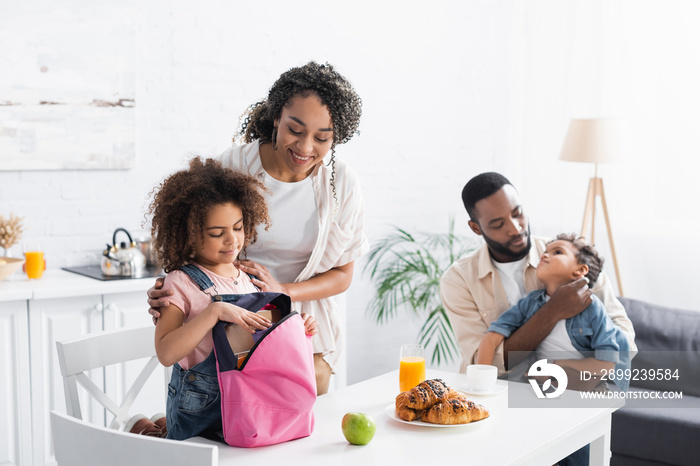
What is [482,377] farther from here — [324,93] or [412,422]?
[324,93]

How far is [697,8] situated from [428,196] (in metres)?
1.66

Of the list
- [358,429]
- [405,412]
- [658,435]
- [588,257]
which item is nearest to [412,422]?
[405,412]

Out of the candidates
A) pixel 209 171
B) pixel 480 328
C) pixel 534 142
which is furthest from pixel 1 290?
pixel 534 142

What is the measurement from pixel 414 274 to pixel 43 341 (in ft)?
6.74

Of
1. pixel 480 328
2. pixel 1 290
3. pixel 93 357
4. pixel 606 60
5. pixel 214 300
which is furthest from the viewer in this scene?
pixel 606 60

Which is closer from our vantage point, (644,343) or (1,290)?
(1,290)

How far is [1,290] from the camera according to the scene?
8.60ft

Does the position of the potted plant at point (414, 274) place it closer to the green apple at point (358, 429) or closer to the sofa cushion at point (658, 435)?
the sofa cushion at point (658, 435)

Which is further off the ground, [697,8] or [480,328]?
[697,8]

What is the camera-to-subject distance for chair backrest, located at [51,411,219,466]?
1098 mm

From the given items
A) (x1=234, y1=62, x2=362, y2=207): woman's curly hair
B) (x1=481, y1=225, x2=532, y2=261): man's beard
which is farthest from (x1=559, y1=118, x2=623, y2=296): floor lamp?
(x1=234, y1=62, x2=362, y2=207): woman's curly hair

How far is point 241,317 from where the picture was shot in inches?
56.4

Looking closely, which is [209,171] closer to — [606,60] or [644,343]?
[644,343]

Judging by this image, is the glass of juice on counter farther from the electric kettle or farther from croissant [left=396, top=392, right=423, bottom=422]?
croissant [left=396, top=392, right=423, bottom=422]
